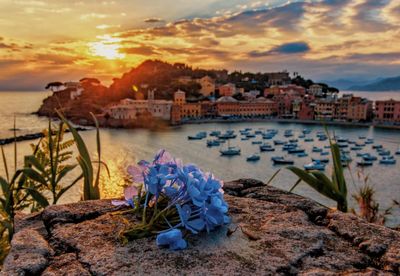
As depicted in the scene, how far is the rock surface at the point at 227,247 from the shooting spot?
0.82m

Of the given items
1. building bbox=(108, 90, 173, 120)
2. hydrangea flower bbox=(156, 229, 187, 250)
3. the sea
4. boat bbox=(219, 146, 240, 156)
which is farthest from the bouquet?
building bbox=(108, 90, 173, 120)

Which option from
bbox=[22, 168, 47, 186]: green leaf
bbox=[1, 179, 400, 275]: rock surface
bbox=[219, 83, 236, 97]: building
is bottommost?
bbox=[1, 179, 400, 275]: rock surface

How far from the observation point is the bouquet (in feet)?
3.03

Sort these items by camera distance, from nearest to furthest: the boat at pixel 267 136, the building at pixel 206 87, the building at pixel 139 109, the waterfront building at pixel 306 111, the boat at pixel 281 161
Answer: the boat at pixel 281 161, the boat at pixel 267 136, the building at pixel 139 109, the waterfront building at pixel 306 111, the building at pixel 206 87

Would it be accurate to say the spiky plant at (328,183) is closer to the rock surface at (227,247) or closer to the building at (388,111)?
the rock surface at (227,247)

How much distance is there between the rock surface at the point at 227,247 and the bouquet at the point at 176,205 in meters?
0.03

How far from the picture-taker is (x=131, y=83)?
6912 cm

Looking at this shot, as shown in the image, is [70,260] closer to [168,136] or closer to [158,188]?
[158,188]

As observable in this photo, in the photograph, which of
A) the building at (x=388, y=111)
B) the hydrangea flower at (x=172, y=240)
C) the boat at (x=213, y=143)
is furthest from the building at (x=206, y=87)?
the hydrangea flower at (x=172, y=240)

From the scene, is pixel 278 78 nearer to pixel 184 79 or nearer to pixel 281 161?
pixel 184 79

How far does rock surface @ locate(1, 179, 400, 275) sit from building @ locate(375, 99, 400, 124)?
5255cm

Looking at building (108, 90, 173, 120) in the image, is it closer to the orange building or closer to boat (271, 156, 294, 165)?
boat (271, 156, 294, 165)

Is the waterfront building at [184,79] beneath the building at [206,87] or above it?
above

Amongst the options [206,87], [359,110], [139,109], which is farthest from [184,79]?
[359,110]
